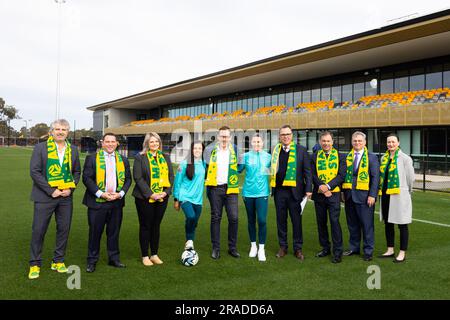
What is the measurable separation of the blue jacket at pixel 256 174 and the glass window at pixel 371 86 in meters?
23.4

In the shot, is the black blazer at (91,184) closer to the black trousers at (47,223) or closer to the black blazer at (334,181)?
the black trousers at (47,223)

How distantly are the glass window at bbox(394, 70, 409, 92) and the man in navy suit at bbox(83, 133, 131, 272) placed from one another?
24.3 metres

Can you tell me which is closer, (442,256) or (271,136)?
(442,256)

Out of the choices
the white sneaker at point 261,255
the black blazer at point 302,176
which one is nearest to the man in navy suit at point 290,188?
the black blazer at point 302,176

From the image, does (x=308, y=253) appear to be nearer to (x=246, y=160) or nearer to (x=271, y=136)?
(x=246, y=160)

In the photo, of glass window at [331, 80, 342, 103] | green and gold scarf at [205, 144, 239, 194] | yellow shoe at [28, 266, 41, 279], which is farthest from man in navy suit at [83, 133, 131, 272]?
glass window at [331, 80, 342, 103]

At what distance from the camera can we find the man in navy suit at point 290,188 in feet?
19.0

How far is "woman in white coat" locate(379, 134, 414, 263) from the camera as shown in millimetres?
Answer: 5770

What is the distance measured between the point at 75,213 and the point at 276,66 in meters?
22.5

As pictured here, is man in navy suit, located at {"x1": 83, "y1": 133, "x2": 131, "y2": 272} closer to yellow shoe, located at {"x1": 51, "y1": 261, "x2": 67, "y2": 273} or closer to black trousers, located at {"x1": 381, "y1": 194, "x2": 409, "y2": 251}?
yellow shoe, located at {"x1": 51, "y1": 261, "x2": 67, "y2": 273}

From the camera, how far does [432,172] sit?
53.4ft

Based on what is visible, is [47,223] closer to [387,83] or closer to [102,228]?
[102,228]
